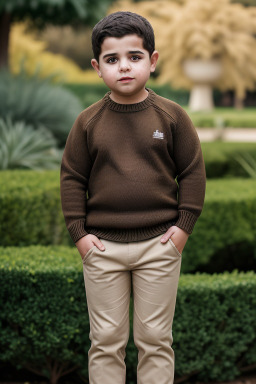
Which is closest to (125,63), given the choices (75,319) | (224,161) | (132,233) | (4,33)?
(132,233)

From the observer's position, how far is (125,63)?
7.71 feet

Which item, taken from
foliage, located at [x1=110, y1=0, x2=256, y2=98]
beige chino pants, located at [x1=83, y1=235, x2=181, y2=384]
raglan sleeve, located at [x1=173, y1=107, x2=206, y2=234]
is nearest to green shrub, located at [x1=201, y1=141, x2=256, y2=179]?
raglan sleeve, located at [x1=173, y1=107, x2=206, y2=234]

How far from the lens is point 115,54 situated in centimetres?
237

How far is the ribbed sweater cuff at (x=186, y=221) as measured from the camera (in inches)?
97.2

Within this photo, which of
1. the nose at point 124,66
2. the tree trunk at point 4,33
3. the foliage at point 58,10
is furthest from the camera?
the tree trunk at point 4,33

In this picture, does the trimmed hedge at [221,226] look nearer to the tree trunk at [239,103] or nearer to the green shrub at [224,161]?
the green shrub at [224,161]

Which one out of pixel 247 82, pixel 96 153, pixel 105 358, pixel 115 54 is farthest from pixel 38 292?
pixel 247 82

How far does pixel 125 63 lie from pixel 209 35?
28.9 metres

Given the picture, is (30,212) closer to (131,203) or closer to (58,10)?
(131,203)

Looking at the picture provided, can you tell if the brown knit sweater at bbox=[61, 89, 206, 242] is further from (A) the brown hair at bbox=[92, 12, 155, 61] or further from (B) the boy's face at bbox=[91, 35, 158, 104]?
(A) the brown hair at bbox=[92, 12, 155, 61]

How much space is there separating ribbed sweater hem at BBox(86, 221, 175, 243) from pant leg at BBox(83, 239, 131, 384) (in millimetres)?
26

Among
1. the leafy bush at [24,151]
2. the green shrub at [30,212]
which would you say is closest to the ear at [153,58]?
the green shrub at [30,212]

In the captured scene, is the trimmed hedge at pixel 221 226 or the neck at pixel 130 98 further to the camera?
the trimmed hedge at pixel 221 226

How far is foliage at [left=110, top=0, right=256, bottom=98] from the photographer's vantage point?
3006 cm
